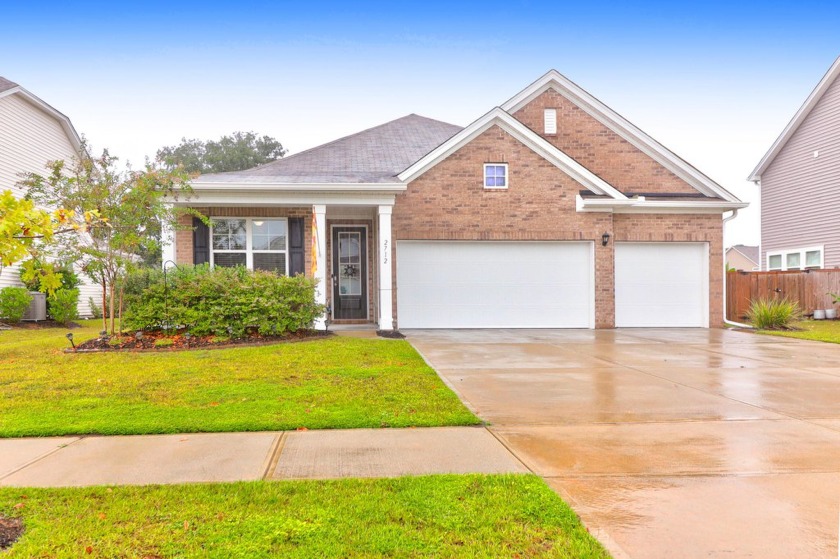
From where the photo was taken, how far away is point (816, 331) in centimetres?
1254

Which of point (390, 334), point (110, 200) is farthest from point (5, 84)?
point (390, 334)

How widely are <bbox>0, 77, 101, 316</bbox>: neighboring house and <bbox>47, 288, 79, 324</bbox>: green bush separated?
1484 mm

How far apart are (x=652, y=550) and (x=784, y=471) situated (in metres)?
1.55

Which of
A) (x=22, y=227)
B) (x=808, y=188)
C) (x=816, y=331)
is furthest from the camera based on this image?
(x=808, y=188)

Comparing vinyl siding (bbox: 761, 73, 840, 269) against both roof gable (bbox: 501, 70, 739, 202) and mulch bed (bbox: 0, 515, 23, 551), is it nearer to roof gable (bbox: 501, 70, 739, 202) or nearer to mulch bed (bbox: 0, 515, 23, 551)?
roof gable (bbox: 501, 70, 739, 202)

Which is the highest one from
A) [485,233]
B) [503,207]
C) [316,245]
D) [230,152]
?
[230,152]

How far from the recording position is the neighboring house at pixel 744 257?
4706 centimetres

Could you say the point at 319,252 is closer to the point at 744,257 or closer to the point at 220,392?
the point at 220,392

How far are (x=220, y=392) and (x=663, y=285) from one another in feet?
38.9

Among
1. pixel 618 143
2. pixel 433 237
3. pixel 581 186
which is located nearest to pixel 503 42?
pixel 618 143

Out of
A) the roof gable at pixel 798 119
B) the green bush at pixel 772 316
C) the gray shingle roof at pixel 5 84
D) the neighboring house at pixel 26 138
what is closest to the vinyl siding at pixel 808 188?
the roof gable at pixel 798 119

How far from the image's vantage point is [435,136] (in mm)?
16562

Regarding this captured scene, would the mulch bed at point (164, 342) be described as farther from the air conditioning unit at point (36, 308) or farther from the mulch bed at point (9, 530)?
the air conditioning unit at point (36, 308)

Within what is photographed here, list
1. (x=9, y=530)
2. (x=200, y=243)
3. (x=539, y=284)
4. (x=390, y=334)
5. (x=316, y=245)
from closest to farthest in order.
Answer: (x=9, y=530)
(x=390, y=334)
(x=316, y=245)
(x=200, y=243)
(x=539, y=284)
